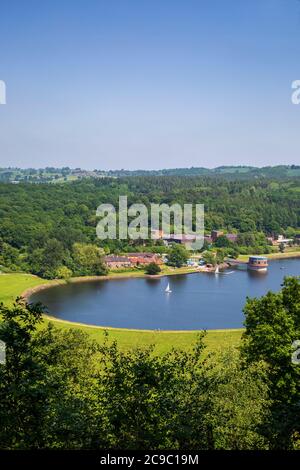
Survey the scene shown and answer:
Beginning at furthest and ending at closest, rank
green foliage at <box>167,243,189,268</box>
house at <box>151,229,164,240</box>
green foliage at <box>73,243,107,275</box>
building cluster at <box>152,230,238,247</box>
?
building cluster at <box>152,230,238,247</box>
house at <box>151,229,164,240</box>
green foliage at <box>167,243,189,268</box>
green foliage at <box>73,243,107,275</box>

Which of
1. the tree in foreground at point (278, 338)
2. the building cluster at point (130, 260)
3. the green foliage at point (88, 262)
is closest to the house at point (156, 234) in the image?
the building cluster at point (130, 260)

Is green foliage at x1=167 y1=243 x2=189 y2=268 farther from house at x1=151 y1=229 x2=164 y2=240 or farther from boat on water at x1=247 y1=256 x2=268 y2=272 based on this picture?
house at x1=151 y1=229 x2=164 y2=240

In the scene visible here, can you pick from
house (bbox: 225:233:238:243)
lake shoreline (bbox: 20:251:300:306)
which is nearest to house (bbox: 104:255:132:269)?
lake shoreline (bbox: 20:251:300:306)

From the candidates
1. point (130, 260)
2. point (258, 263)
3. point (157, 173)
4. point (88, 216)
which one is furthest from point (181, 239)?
point (157, 173)

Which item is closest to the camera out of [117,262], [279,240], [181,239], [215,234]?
[117,262]

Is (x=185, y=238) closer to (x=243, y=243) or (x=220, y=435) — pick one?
(x=243, y=243)

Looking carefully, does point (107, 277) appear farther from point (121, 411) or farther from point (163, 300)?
point (121, 411)

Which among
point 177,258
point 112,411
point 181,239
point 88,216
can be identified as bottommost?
point 177,258
